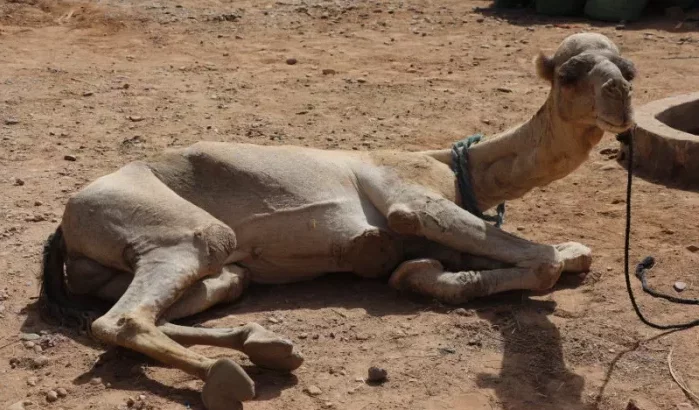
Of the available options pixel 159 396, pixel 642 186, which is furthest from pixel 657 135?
pixel 159 396

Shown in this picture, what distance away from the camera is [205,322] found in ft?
18.4

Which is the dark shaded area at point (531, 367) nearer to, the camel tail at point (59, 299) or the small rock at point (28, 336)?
the camel tail at point (59, 299)

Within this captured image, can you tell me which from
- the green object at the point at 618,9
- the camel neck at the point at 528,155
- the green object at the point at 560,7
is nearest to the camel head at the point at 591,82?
the camel neck at the point at 528,155

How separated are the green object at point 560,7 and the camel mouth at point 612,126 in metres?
9.25

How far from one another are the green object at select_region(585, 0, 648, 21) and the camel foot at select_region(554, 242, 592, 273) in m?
8.25

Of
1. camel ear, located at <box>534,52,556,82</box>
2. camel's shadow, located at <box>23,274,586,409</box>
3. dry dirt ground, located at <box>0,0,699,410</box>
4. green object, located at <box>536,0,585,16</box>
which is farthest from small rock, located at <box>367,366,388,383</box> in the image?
green object, located at <box>536,0,585,16</box>

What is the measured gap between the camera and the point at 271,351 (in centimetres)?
482

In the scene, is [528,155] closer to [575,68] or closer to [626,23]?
[575,68]

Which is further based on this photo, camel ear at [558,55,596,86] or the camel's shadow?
camel ear at [558,55,596,86]

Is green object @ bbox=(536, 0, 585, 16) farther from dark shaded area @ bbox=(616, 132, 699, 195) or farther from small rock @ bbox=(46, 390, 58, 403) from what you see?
small rock @ bbox=(46, 390, 58, 403)

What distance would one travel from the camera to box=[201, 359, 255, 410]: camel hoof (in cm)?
447

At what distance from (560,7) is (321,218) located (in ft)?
30.1

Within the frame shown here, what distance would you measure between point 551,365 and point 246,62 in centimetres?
744

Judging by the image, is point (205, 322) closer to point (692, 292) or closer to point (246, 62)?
point (692, 292)
